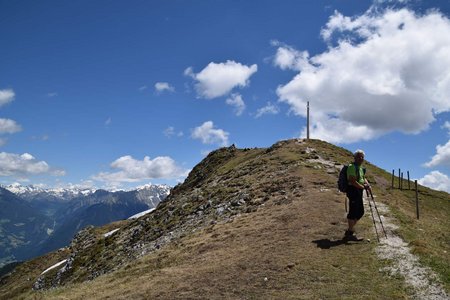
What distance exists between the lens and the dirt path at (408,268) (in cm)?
1515

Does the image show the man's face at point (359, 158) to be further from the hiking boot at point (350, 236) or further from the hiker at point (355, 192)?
the hiking boot at point (350, 236)

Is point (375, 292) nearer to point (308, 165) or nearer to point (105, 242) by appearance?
point (308, 165)

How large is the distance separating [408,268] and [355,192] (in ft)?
19.5

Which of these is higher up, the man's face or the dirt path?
the man's face

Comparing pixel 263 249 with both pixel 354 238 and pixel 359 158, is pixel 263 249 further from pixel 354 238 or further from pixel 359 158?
pixel 359 158

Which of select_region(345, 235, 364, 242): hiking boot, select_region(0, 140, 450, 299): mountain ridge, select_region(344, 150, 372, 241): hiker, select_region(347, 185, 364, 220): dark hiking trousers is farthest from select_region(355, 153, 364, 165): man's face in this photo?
select_region(0, 140, 450, 299): mountain ridge

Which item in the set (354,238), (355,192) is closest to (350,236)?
(354,238)

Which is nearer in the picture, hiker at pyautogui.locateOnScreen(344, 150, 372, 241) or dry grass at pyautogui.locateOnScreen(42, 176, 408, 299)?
dry grass at pyautogui.locateOnScreen(42, 176, 408, 299)

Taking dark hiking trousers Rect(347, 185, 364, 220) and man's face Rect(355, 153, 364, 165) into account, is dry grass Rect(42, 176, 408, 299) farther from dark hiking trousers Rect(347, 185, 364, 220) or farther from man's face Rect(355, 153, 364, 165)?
man's face Rect(355, 153, 364, 165)

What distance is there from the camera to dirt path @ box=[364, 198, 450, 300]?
49.7 ft

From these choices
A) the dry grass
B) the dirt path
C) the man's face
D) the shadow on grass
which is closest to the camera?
the dirt path

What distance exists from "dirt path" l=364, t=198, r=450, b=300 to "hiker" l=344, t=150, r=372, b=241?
1.83 meters

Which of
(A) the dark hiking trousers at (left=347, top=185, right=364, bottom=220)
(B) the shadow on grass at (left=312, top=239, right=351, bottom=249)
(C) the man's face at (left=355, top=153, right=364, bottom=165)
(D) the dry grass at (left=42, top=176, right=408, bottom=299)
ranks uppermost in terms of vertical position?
(C) the man's face at (left=355, top=153, right=364, bottom=165)

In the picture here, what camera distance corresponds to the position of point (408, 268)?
17.7 meters
